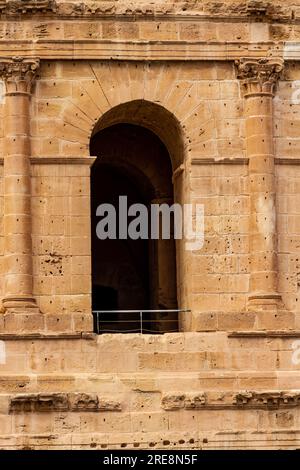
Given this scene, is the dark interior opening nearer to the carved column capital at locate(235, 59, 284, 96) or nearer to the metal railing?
the metal railing

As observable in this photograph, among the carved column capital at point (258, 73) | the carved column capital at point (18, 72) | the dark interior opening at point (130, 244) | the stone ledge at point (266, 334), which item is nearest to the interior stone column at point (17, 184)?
the carved column capital at point (18, 72)

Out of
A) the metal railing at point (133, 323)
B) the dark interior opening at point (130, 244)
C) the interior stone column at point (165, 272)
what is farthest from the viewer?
the dark interior opening at point (130, 244)

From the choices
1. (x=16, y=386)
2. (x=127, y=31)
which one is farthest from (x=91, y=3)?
(x=16, y=386)

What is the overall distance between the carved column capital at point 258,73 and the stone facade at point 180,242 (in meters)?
0.02

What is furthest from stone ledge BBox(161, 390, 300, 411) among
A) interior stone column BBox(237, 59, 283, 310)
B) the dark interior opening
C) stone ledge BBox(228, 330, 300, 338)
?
the dark interior opening

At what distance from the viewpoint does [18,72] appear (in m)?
34.3

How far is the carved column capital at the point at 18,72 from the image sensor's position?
3428cm

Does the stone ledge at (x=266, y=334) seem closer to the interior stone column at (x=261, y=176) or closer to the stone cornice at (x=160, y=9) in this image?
the interior stone column at (x=261, y=176)

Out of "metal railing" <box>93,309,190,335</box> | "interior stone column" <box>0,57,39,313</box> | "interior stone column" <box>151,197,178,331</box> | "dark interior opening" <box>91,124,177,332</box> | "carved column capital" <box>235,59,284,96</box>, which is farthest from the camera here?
"dark interior opening" <box>91,124,177,332</box>

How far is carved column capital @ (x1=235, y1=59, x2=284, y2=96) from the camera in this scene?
34812mm

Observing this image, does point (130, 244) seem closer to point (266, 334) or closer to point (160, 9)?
point (266, 334)

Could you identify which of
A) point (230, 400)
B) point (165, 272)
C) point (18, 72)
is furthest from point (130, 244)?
point (230, 400)

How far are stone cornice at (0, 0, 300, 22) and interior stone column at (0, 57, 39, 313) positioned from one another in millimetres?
883
